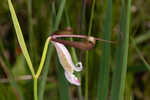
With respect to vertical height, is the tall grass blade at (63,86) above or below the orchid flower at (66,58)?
below

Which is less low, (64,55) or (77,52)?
(64,55)

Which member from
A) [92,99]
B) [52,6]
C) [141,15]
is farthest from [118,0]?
[52,6]

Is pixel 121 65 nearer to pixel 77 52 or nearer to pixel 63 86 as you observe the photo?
pixel 63 86

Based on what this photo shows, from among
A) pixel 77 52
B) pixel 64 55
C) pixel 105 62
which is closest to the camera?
pixel 64 55

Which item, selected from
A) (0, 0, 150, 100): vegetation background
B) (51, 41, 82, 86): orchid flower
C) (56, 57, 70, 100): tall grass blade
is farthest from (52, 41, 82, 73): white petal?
(0, 0, 150, 100): vegetation background

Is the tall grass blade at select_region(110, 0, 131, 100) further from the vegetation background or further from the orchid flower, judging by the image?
the vegetation background

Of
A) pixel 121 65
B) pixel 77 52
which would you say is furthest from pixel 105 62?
pixel 77 52

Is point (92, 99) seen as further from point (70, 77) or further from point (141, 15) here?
point (70, 77)

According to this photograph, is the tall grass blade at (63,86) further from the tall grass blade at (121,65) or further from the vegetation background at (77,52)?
the vegetation background at (77,52)

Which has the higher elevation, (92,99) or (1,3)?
(1,3)

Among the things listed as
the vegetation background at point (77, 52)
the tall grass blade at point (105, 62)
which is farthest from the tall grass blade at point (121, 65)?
the vegetation background at point (77, 52)

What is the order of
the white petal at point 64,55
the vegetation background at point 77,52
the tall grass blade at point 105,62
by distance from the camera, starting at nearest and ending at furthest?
the white petal at point 64,55 < the tall grass blade at point 105,62 < the vegetation background at point 77,52
